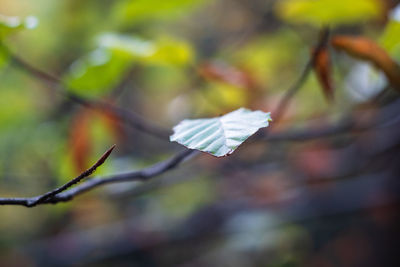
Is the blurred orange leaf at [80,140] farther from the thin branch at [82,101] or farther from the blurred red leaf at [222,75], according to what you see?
the blurred red leaf at [222,75]

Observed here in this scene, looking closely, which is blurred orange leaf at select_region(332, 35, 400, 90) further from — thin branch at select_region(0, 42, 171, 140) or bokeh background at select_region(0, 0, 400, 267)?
thin branch at select_region(0, 42, 171, 140)

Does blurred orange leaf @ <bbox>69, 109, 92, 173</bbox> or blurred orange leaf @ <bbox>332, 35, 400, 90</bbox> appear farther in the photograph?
blurred orange leaf @ <bbox>69, 109, 92, 173</bbox>

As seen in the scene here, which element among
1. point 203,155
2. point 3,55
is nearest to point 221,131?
point 3,55

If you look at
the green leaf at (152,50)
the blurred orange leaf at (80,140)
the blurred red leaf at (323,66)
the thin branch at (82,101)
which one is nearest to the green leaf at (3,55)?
the thin branch at (82,101)

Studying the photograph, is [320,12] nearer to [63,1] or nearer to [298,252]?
[298,252]

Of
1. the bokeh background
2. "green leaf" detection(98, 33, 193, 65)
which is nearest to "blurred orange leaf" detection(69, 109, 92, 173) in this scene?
the bokeh background

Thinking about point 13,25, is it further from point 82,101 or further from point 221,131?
point 221,131
